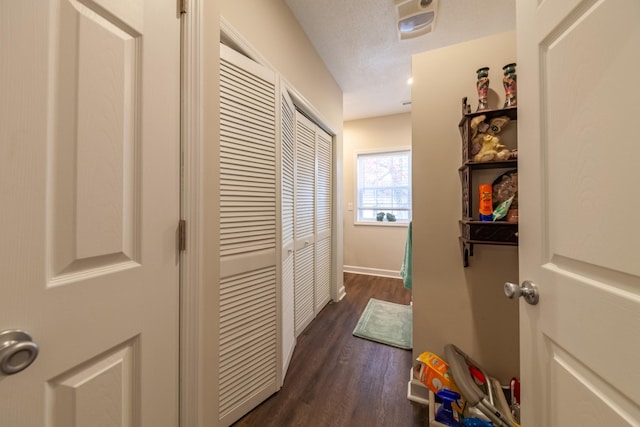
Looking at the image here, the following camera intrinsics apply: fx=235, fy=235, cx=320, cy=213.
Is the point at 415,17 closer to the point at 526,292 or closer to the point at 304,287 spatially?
the point at 526,292

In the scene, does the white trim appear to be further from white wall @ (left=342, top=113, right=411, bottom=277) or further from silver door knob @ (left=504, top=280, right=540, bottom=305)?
white wall @ (left=342, top=113, right=411, bottom=277)

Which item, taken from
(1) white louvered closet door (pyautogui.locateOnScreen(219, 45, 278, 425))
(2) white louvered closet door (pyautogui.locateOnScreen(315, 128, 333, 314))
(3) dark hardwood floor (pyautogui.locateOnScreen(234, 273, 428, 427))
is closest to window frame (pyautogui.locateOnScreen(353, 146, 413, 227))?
(2) white louvered closet door (pyautogui.locateOnScreen(315, 128, 333, 314))

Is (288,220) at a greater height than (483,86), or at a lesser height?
lesser

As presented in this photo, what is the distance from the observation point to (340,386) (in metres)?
1.56

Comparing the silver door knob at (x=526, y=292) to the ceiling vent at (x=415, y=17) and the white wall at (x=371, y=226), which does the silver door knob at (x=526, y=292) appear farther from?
the white wall at (x=371, y=226)

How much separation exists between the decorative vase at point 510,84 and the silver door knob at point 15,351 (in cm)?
191

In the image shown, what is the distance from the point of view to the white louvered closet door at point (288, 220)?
5.49 feet

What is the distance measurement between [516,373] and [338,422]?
1.04m

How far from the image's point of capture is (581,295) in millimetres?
534

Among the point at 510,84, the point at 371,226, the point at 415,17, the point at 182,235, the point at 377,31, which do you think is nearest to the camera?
the point at 182,235

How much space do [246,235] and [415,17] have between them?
2.04 meters

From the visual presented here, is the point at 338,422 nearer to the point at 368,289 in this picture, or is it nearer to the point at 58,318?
the point at 58,318

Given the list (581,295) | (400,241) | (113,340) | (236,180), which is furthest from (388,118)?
(113,340)

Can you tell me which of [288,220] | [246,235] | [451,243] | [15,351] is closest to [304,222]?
[288,220]
